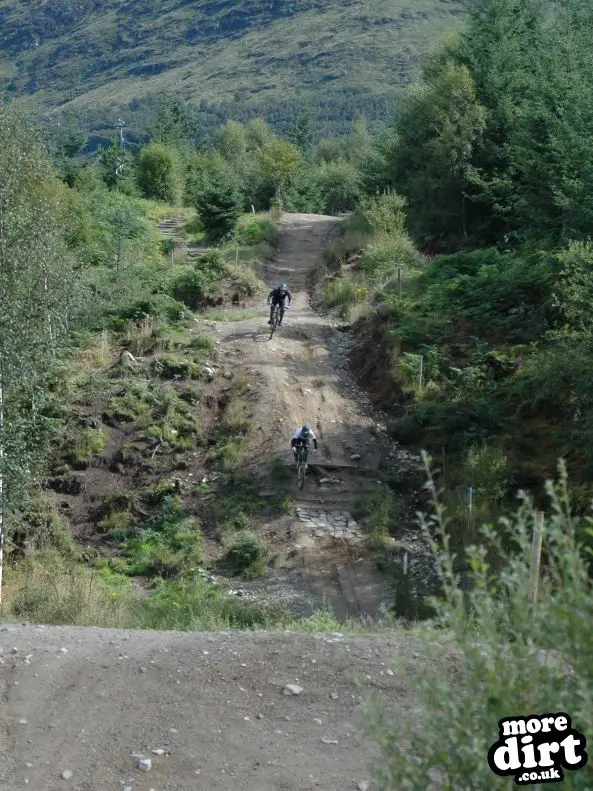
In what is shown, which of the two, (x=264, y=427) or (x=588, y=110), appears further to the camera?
(x=588, y=110)

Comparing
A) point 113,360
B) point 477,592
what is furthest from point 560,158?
point 477,592

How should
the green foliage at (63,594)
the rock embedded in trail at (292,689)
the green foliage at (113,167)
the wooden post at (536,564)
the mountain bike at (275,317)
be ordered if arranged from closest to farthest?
the wooden post at (536,564)
the rock embedded in trail at (292,689)
the green foliage at (63,594)
the mountain bike at (275,317)
the green foliage at (113,167)

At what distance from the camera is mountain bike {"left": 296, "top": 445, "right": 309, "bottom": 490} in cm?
1806

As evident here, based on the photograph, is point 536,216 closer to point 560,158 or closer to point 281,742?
point 560,158

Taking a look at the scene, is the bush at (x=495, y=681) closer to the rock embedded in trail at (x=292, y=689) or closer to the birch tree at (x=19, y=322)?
the rock embedded in trail at (x=292, y=689)

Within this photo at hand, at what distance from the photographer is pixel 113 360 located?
80.3ft

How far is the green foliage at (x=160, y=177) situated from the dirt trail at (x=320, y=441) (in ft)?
81.7

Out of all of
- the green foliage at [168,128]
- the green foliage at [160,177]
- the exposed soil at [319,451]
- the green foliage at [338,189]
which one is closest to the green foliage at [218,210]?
the exposed soil at [319,451]

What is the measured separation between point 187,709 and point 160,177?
4931cm

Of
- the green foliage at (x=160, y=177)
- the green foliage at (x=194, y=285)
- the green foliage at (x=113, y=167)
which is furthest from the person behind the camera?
the green foliage at (x=160, y=177)

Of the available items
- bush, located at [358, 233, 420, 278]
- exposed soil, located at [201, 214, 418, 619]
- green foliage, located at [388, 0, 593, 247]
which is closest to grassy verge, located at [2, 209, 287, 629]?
exposed soil, located at [201, 214, 418, 619]

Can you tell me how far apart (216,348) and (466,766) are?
70.6 feet

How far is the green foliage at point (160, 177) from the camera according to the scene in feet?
179

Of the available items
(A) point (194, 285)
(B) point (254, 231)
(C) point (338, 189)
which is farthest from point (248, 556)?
(C) point (338, 189)
